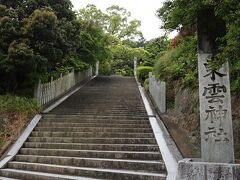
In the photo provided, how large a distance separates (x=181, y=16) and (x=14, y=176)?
5351mm

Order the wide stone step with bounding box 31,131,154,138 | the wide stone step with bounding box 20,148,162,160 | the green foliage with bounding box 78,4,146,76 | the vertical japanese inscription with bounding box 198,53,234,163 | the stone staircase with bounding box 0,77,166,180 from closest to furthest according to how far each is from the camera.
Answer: the vertical japanese inscription with bounding box 198,53,234,163, the stone staircase with bounding box 0,77,166,180, the wide stone step with bounding box 20,148,162,160, the wide stone step with bounding box 31,131,154,138, the green foliage with bounding box 78,4,146,76

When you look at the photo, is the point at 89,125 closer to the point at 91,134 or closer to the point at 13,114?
the point at 91,134

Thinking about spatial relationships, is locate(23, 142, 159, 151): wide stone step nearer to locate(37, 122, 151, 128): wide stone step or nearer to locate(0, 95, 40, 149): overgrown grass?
locate(0, 95, 40, 149): overgrown grass

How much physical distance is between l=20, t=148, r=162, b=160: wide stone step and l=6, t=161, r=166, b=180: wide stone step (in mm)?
666

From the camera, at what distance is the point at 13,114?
11.5m

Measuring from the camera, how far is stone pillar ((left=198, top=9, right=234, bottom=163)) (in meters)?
5.80

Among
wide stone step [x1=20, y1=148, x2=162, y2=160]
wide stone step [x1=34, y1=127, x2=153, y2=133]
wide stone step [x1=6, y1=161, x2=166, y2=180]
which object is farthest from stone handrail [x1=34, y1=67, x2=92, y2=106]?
wide stone step [x1=6, y1=161, x2=166, y2=180]

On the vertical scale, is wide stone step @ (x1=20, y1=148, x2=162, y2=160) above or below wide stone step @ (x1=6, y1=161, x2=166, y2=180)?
above

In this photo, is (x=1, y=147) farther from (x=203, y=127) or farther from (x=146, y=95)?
(x=146, y=95)

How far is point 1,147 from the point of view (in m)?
9.86

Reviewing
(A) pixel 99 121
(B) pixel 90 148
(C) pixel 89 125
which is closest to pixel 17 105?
(C) pixel 89 125

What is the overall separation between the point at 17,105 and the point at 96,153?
13.7 feet

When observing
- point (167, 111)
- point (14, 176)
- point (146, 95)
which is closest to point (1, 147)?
point (14, 176)

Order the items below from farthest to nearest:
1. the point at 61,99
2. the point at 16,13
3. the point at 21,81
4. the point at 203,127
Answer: the point at 61,99
the point at 21,81
the point at 16,13
the point at 203,127
